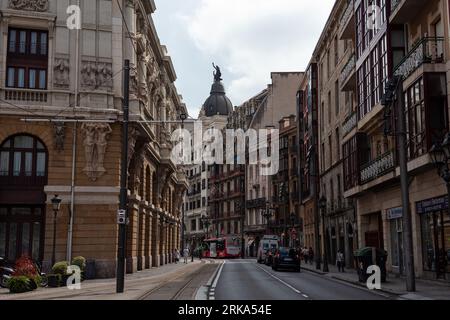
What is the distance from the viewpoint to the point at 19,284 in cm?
2191

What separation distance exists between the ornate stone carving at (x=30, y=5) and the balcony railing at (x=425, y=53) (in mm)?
18932

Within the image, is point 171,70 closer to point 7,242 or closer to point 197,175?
point 7,242

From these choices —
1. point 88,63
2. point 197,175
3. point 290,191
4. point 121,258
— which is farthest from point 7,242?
point 197,175

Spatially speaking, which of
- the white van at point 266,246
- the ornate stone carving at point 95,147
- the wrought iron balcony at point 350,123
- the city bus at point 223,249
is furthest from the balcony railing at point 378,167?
the city bus at point 223,249

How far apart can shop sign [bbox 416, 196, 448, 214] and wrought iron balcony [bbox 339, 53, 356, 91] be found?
12.0m

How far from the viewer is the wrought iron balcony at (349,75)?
3741 centimetres

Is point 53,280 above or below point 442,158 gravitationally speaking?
below

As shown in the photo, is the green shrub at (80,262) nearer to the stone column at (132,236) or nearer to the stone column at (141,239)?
the stone column at (132,236)

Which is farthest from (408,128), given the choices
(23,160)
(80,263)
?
(23,160)

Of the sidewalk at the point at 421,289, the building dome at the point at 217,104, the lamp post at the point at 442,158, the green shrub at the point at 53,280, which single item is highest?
the building dome at the point at 217,104

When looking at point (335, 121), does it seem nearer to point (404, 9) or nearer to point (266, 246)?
point (266, 246)

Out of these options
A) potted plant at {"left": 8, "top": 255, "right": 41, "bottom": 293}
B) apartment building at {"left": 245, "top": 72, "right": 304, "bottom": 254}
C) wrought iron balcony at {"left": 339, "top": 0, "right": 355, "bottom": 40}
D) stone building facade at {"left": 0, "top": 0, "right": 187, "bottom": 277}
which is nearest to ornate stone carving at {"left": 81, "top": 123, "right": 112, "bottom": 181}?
stone building facade at {"left": 0, "top": 0, "right": 187, "bottom": 277}

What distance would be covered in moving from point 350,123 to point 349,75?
3112 millimetres

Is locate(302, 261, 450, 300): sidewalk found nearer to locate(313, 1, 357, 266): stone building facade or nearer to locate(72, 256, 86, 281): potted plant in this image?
locate(72, 256, 86, 281): potted plant
